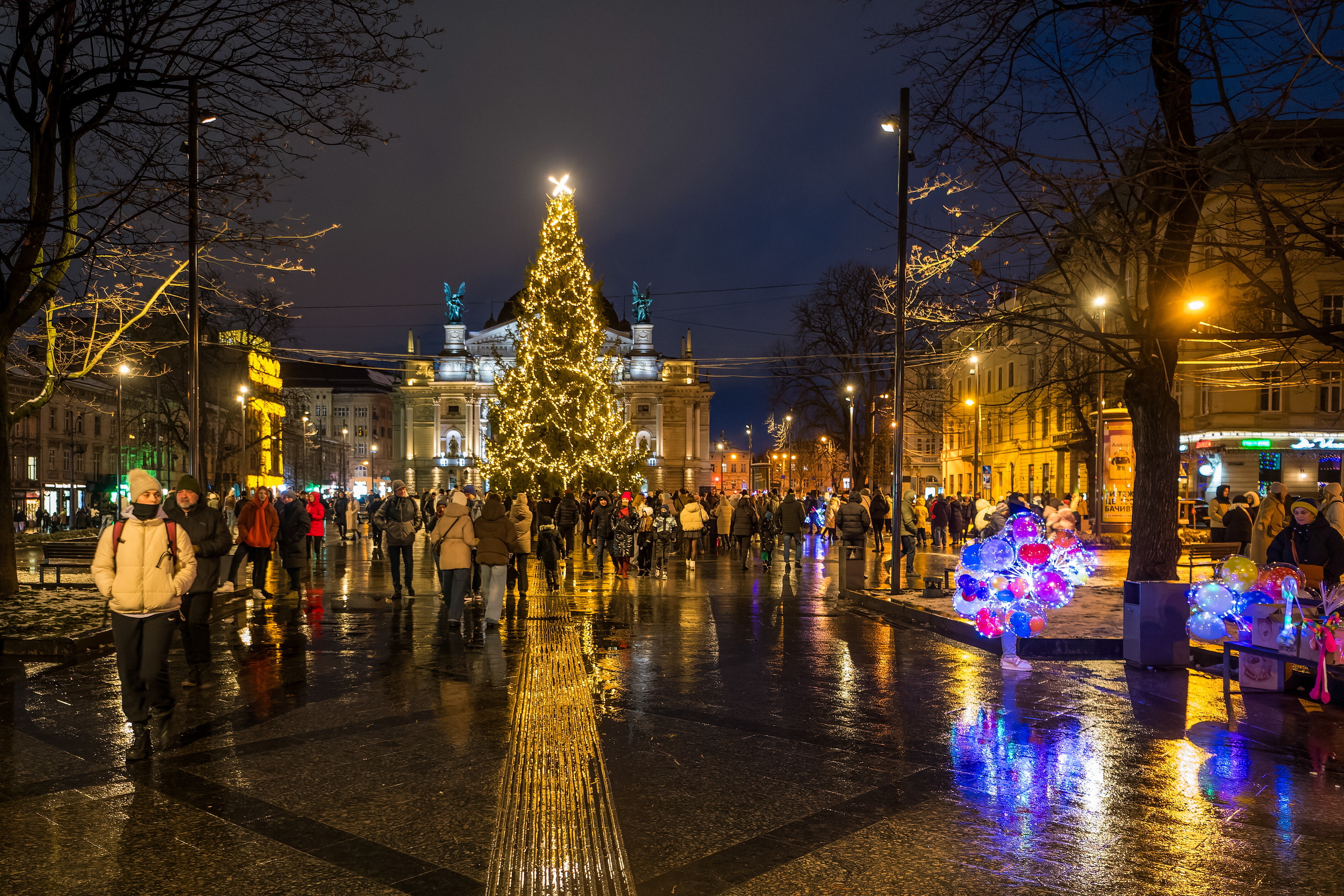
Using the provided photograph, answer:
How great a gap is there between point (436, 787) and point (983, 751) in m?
3.67

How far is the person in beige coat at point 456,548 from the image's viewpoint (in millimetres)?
13383

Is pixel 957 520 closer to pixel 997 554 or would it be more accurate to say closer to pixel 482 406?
pixel 997 554

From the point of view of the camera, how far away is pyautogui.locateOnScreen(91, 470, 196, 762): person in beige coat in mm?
7230

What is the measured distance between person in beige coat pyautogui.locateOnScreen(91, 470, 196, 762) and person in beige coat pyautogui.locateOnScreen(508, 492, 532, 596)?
821cm

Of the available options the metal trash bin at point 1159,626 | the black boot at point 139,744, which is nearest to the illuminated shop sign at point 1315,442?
the metal trash bin at point 1159,626

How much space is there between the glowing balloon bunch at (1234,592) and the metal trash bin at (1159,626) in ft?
1.38

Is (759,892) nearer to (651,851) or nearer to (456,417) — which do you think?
(651,851)

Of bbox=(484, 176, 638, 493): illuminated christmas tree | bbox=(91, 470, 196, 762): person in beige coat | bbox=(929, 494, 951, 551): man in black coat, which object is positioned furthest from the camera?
bbox=(484, 176, 638, 493): illuminated christmas tree

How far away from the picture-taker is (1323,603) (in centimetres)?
891

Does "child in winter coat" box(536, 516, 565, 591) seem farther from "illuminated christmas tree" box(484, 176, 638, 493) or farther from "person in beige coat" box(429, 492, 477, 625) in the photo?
"illuminated christmas tree" box(484, 176, 638, 493)

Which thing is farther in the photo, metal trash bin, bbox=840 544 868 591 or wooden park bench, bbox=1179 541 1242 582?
wooden park bench, bbox=1179 541 1242 582

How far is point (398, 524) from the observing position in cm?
1686

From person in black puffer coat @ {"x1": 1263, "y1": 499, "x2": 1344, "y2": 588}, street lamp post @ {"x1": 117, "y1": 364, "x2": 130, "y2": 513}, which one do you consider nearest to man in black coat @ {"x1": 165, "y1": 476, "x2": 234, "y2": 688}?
person in black puffer coat @ {"x1": 1263, "y1": 499, "x2": 1344, "y2": 588}

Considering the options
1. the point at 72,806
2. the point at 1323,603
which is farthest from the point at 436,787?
the point at 1323,603
